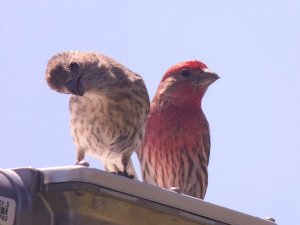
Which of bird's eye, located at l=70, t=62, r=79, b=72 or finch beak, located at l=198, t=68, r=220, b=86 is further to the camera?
finch beak, located at l=198, t=68, r=220, b=86

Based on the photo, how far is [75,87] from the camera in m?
6.73

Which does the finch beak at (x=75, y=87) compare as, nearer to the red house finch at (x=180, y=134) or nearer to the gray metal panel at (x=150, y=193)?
the gray metal panel at (x=150, y=193)

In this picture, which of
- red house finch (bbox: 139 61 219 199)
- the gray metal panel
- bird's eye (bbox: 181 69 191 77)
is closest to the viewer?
the gray metal panel

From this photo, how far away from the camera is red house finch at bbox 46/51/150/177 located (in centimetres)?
684

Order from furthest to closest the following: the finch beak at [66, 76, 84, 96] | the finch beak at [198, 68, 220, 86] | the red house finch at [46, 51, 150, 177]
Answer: the finch beak at [198, 68, 220, 86], the red house finch at [46, 51, 150, 177], the finch beak at [66, 76, 84, 96]

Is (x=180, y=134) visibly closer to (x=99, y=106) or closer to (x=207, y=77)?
(x=207, y=77)

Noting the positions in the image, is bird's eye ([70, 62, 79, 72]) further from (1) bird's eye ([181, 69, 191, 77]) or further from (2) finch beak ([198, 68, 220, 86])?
(1) bird's eye ([181, 69, 191, 77])

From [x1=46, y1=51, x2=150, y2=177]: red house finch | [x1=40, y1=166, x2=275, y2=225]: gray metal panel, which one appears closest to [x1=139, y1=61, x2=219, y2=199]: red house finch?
[x1=46, y1=51, x2=150, y2=177]: red house finch

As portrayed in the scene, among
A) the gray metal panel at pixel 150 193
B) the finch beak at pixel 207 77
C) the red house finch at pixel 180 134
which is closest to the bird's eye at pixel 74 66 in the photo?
the gray metal panel at pixel 150 193

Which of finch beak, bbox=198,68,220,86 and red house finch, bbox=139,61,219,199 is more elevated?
finch beak, bbox=198,68,220,86

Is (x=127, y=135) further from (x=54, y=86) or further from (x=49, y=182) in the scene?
(x=49, y=182)

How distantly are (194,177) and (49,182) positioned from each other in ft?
19.7

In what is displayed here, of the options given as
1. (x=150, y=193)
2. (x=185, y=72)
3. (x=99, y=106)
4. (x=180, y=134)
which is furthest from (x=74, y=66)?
(x=185, y=72)

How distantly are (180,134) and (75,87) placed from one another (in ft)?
10.9
